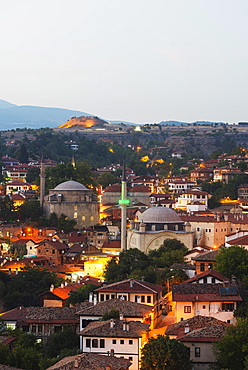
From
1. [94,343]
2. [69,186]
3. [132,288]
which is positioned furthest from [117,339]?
[69,186]

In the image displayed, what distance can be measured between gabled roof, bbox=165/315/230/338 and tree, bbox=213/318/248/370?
8.06ft

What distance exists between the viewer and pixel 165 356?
24750mm

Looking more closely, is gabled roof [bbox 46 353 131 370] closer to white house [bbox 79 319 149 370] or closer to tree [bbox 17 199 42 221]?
white house [bbox 79 319 149 370]

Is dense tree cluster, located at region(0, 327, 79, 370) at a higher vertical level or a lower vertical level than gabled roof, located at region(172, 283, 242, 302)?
lower

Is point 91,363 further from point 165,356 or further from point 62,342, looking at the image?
point 62,342

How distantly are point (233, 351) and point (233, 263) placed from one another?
12.7 m

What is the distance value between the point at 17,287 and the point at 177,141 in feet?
330

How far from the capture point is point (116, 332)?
2736cm

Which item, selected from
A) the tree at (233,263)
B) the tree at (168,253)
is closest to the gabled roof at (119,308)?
the tree at (233,263)

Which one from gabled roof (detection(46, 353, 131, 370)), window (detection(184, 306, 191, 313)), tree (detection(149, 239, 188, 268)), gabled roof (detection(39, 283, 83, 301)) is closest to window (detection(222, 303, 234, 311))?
window (detection(184, 306, 191, 313))

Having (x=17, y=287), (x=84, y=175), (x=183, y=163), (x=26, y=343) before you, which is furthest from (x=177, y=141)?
(x=26, y=343)

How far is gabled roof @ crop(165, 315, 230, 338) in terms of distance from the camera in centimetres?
2795

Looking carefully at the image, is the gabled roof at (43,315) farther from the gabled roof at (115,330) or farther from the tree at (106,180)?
the tree at (106,180)

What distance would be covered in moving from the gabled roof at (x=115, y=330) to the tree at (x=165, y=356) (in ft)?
5.85
